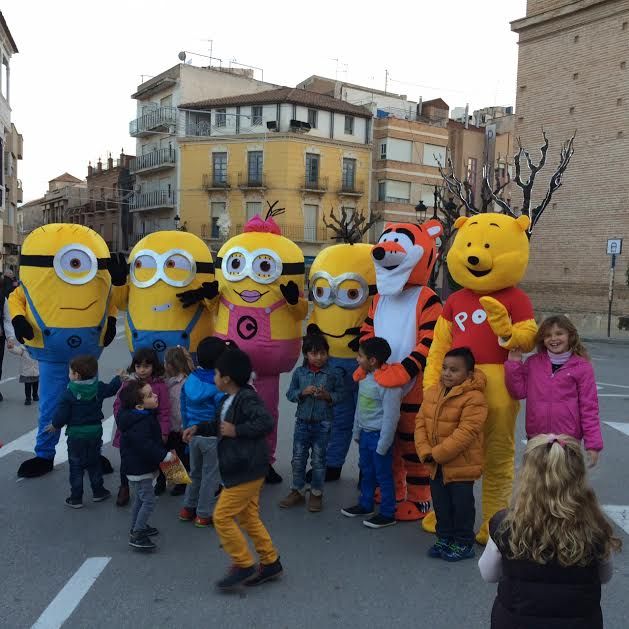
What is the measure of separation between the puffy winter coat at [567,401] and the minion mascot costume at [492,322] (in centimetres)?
24

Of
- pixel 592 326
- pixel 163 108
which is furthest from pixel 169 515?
pixel 163 108

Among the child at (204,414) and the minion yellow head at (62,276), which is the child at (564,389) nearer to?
the child at (204,414)

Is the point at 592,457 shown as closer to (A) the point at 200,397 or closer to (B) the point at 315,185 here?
(A) the point at 200,397

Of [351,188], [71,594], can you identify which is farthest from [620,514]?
[351,188]

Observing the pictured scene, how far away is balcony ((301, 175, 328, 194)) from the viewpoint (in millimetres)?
34500

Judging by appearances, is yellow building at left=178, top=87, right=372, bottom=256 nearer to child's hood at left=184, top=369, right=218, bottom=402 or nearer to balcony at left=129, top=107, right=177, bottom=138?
balcony at left=129, top=107, right=177, bottom=138

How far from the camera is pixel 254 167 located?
3478 centimetres

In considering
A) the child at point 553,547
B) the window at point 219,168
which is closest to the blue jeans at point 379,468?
the child at point 553,547

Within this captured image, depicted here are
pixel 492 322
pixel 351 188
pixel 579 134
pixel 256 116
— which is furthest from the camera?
pixel 351 188

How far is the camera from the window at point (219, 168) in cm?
3534

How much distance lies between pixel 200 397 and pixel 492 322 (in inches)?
74.0

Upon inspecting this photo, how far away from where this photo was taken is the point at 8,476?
5082 millimetres

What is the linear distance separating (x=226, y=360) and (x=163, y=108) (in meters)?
36.9

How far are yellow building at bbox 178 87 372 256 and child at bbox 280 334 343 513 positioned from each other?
97.8 feet
